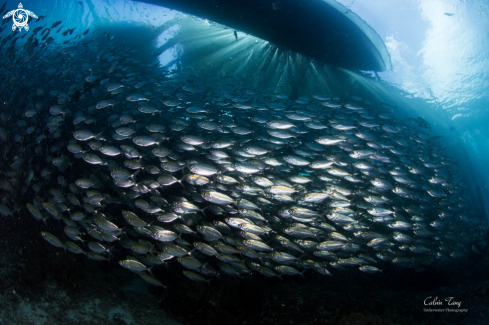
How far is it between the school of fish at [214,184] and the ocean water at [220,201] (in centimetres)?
6

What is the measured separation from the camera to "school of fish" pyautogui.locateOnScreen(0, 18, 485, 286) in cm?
528

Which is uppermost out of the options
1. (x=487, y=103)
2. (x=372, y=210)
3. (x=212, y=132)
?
(x=487, y=103)

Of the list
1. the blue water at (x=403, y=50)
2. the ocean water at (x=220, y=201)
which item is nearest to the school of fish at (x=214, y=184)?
the ocean water at (x=220, y=201)

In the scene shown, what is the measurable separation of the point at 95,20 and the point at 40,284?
77.7ft

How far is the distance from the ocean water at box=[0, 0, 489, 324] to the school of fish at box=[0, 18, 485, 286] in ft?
0.18

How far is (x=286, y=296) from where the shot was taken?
243 inches

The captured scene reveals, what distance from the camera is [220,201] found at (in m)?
4.90

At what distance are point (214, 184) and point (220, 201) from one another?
977 millimetres

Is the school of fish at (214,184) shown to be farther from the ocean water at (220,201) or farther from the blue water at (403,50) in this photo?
the blue water at (403,50)

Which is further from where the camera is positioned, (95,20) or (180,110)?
(95,20)

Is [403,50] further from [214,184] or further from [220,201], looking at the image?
[220,201]

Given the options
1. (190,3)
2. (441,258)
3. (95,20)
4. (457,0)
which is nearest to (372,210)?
(441,258)

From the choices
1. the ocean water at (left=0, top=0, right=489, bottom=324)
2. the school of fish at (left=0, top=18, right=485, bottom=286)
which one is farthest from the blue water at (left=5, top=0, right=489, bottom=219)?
the school of fish at (left=0, top=18, right=485, bottom=286)

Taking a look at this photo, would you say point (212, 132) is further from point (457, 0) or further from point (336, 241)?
point (457, 0)
